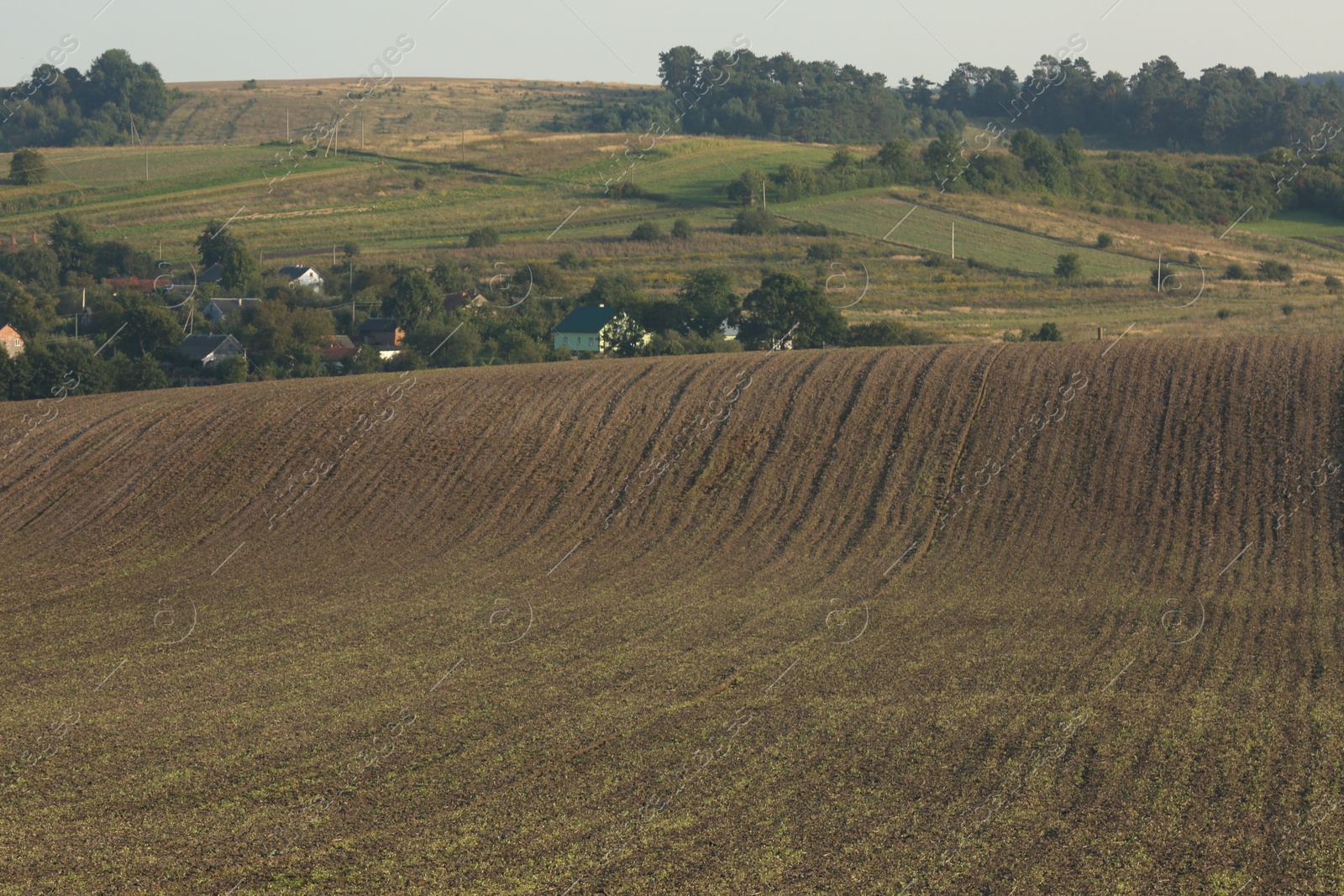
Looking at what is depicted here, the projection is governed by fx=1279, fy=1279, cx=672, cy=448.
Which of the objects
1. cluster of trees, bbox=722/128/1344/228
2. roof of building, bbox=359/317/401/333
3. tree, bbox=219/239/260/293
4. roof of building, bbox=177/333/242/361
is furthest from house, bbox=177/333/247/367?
cluster of trees, bbox=722/128/1344/228

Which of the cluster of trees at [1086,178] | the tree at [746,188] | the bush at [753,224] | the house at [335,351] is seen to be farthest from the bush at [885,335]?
the tree at [746,188]

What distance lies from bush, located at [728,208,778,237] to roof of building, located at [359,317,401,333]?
31130 mm

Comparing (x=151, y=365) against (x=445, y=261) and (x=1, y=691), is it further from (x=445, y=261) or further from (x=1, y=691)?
(x=1, y=691)

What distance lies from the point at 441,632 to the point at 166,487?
50.4 ft

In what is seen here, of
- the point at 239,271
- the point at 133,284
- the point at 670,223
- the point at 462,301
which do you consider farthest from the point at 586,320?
the point at 133,284

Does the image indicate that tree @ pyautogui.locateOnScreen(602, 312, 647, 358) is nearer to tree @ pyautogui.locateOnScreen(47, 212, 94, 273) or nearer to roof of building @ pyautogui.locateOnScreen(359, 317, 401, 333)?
roof of building @ pyautogui.locateOnScreen(359, 317, 401, 333)

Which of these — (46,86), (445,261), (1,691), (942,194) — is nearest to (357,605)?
(1,691)

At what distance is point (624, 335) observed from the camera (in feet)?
187

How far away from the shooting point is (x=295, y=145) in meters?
118

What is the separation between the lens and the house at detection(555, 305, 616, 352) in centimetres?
5703

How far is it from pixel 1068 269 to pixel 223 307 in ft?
151

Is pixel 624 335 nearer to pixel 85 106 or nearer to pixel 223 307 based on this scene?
pixel 223 307

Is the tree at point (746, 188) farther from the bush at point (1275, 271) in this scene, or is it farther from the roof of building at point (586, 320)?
the roof of building at point (586, 320)

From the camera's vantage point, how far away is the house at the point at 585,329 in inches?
2245
